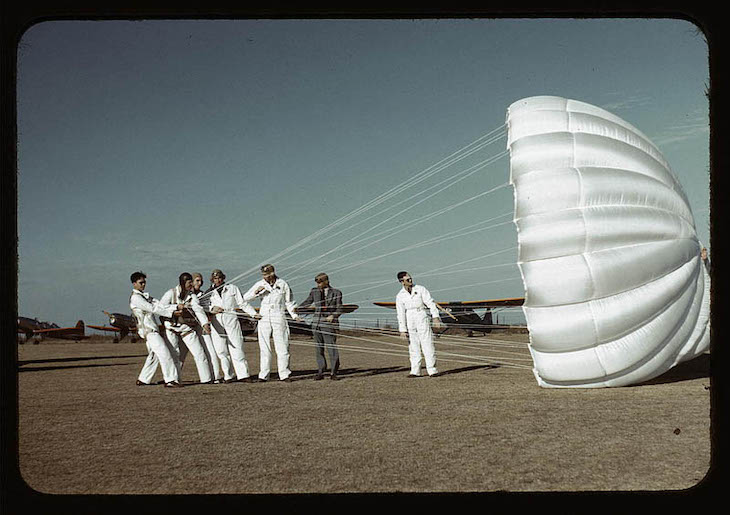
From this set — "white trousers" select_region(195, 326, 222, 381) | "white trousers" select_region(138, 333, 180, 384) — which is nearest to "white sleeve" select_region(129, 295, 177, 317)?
"white trousers" select_region(138, 333, 180, 384)

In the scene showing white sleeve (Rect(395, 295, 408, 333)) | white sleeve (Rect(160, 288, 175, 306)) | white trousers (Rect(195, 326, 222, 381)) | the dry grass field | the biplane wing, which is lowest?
the biplane wing

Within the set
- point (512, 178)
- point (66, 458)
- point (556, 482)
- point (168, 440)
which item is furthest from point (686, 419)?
point (66, 458)

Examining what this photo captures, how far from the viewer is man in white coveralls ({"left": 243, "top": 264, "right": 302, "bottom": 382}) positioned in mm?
9609

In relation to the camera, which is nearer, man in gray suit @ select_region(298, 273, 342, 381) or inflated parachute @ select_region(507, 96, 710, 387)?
inflated parachute @ select_region(507, 96, 710, 387)

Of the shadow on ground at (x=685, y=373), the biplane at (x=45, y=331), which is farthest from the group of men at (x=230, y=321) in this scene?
the biplane at (x=45, y=331)

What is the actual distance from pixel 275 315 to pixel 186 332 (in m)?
1.39

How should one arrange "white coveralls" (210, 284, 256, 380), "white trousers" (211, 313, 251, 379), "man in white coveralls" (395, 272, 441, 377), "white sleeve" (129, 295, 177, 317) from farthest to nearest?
"man in white coveralls" (395, 272, 441, 377)
"white trousers" (211, 313, 251, 379)
"white coveralls" (210, 284, 256, 380)
"white sleeve" (129, 295, 177, 317)

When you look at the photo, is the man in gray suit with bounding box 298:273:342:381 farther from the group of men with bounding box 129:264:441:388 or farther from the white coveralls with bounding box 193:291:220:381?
the white coveralls with bounding box 193:291:220:381

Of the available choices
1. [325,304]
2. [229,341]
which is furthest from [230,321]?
[325,304]

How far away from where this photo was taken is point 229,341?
9875 mm

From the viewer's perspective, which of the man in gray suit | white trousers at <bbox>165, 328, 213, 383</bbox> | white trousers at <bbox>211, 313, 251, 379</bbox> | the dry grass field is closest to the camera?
the dry grass field

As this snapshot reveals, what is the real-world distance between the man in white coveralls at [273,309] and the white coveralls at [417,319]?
1.74 meters

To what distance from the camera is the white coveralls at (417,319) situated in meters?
10.0

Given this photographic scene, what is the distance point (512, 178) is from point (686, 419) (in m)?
3.24
